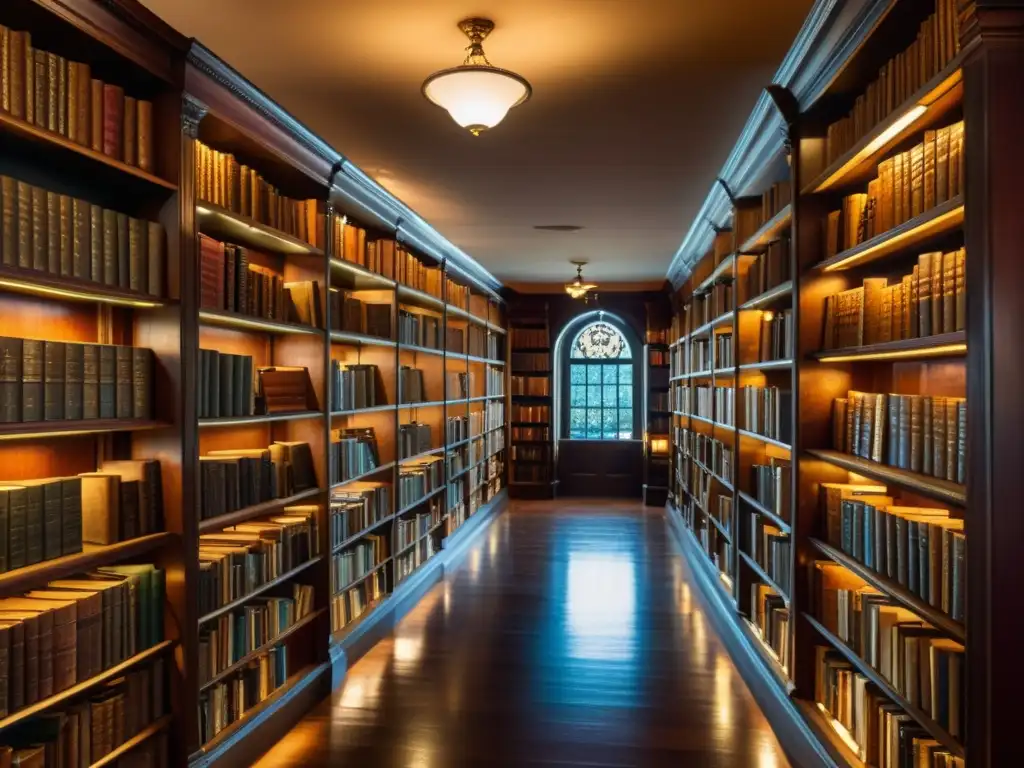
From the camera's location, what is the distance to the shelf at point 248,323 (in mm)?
3182

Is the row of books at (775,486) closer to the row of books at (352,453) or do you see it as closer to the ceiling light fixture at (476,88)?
the ceiling light fixture at (476,88)

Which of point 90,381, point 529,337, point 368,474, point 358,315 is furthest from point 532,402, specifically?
point 90,381

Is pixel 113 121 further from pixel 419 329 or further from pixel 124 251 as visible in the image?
pixel 419 329

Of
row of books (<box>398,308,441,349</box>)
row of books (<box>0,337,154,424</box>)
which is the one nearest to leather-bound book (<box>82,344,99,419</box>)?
row of books (<box>0,337,154,424</box>)

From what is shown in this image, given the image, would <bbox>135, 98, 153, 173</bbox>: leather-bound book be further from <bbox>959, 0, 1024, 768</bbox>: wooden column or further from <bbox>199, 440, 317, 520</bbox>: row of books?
<bbox>959, 0, 1024, 768</bbox>: wooden column

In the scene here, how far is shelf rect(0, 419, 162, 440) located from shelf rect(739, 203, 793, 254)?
2.86m

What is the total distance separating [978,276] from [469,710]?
3.17 m

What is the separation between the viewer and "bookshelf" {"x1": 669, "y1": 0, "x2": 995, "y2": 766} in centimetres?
185

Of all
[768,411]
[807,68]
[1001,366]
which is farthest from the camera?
[768,411]

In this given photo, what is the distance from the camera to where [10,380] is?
88.2 inches

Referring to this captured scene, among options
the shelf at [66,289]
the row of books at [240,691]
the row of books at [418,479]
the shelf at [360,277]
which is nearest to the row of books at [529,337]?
the row of books at [418,479]

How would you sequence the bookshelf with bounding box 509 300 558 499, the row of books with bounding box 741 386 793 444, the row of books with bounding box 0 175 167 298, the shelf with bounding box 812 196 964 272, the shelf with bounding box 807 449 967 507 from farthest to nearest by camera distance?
the bookshelf with bounding box 509 300 558 499 → the row of books with bounding box 741 386 793 444 → the row of books with bounding box 0 175 167 298 → the shelf with bounding box 812 196 964 272 → the shelf with bounding box 807 449 967 507

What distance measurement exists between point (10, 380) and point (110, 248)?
1.94ft

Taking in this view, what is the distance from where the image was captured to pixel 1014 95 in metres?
1.77
